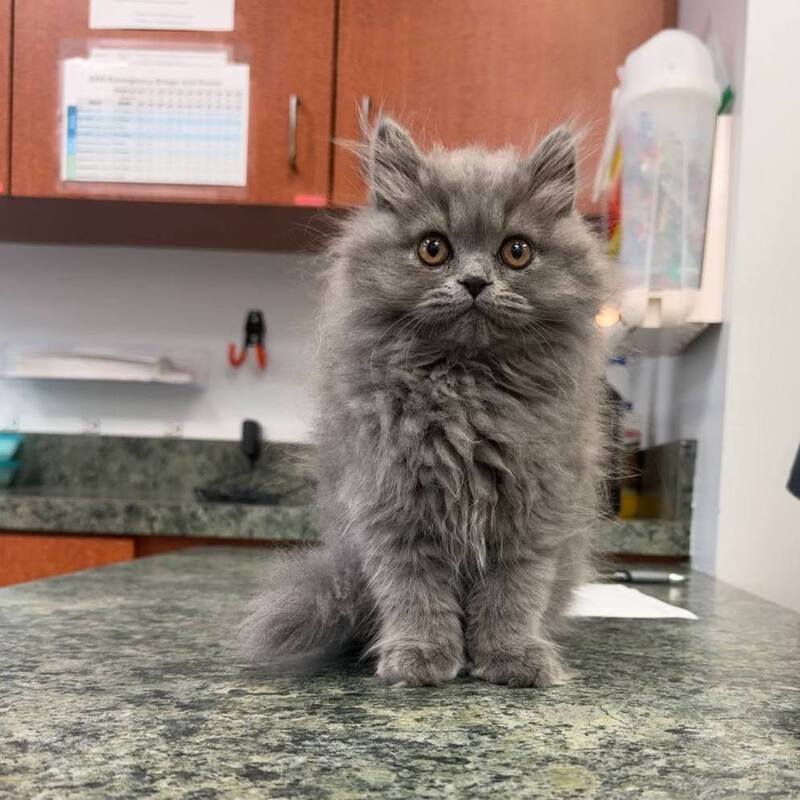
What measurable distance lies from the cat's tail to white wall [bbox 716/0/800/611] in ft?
3.43

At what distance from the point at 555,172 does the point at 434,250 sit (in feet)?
0.49

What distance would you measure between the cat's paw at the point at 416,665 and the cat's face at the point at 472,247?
0.91ft

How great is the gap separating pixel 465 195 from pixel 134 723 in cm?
51

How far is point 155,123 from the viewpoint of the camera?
6.80ft

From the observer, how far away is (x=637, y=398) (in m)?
2.36

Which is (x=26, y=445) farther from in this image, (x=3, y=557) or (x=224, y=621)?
(x=224, y=621)

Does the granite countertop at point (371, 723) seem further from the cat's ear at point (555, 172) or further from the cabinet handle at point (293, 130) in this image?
the cabinet handle at point (293, 130)

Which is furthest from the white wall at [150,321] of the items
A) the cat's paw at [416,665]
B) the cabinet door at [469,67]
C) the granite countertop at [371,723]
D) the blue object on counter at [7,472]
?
the cat's paw at [416,665]

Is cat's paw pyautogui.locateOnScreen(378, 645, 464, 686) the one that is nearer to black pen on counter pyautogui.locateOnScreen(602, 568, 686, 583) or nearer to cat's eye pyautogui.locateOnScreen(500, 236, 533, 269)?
cat's eye pyautogui.locateOnScreen(500, 236, 533, 269)

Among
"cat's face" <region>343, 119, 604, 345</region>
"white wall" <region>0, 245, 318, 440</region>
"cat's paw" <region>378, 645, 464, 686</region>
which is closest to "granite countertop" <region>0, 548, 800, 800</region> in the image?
"cat's paw" <region>378, 645, 464, 686</region>

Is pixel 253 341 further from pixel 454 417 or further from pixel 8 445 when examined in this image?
pixel 454 417

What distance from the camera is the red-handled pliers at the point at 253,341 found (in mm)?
2523

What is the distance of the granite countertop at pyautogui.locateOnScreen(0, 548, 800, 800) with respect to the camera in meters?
0.48

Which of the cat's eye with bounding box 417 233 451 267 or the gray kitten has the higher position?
the cat's eye with bounding box 417 233 451 267
